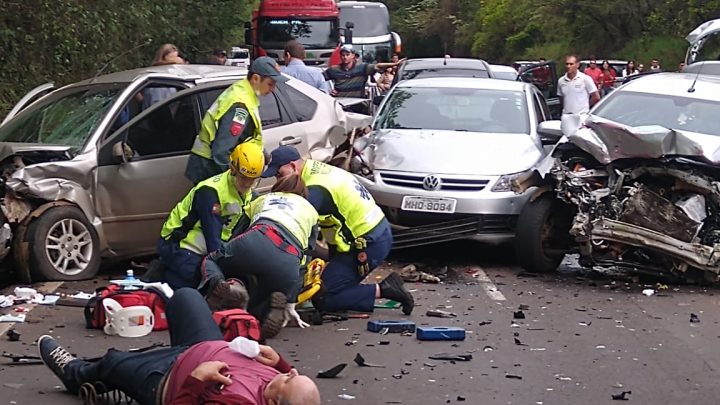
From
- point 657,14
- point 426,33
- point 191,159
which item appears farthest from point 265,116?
point 426,33

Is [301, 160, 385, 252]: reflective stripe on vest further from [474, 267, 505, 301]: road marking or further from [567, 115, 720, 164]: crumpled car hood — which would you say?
[567, 115, 720, 164]: crumpled car hood

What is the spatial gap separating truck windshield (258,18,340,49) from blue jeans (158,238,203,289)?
84.3ft

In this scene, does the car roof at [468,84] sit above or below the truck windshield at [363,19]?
above

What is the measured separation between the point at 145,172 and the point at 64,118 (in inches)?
40.6

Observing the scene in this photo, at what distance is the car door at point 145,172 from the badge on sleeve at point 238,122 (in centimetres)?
89

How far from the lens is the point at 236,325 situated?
7.06 m

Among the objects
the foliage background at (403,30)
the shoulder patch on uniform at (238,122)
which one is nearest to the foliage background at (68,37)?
the foliage background at (403,30)

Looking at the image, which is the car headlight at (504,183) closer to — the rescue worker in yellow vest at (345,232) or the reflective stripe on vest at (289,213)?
the rescue worker in yellow vest at (345,232)

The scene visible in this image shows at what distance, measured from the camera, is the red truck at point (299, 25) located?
34344 mm

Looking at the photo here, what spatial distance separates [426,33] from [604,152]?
69541mm

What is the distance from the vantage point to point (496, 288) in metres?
10.6

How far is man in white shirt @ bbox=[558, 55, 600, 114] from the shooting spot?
20.0 m

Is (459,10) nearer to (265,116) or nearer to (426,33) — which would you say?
(426,33)

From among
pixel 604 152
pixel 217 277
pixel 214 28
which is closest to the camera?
pixel 217 277
